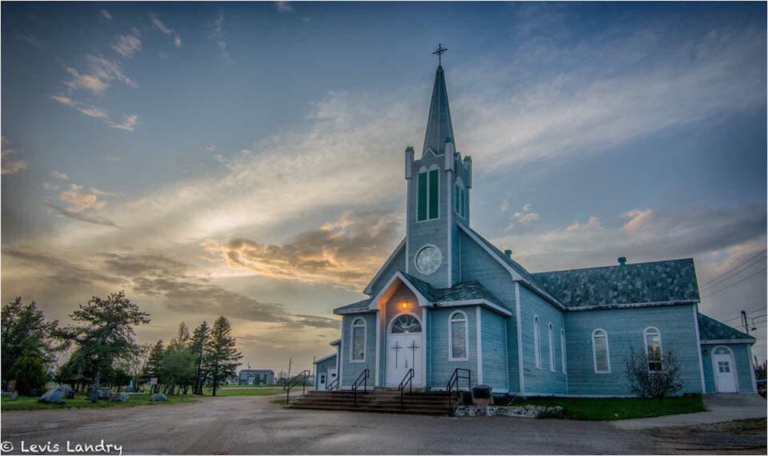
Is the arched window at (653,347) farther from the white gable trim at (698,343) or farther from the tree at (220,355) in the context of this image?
the tree at (220,355)

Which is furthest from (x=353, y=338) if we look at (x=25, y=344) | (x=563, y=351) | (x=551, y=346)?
(x=25, y=344)

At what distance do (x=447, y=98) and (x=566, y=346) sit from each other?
52.9 ft

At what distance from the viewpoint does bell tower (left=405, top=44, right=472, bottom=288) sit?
79.0 feet

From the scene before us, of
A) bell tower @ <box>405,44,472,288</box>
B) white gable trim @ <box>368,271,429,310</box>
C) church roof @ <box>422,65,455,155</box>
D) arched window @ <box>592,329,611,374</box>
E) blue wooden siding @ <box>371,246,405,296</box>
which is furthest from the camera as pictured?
arched window @ <box>592,329,611,374</box>

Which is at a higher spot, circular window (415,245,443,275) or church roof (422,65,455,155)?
church roof (422,65,455,155)

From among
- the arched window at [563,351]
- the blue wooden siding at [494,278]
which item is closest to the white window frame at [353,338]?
the blue wooden siding at [494,278]

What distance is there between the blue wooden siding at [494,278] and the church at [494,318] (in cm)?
5

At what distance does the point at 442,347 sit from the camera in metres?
21.0

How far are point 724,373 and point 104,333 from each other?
35329 millimetres

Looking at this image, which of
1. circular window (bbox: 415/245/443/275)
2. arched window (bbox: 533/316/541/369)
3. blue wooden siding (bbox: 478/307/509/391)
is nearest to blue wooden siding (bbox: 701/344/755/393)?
arched window (bbox: 533/316/541/369)

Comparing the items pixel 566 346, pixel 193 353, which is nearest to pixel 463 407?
pixel 566 346

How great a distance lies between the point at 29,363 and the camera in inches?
1286

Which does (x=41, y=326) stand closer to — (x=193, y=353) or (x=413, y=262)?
(x=193, y=353)

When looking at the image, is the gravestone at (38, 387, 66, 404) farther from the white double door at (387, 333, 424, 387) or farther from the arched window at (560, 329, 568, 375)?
the arched window at (560, 329, 568, 375)
